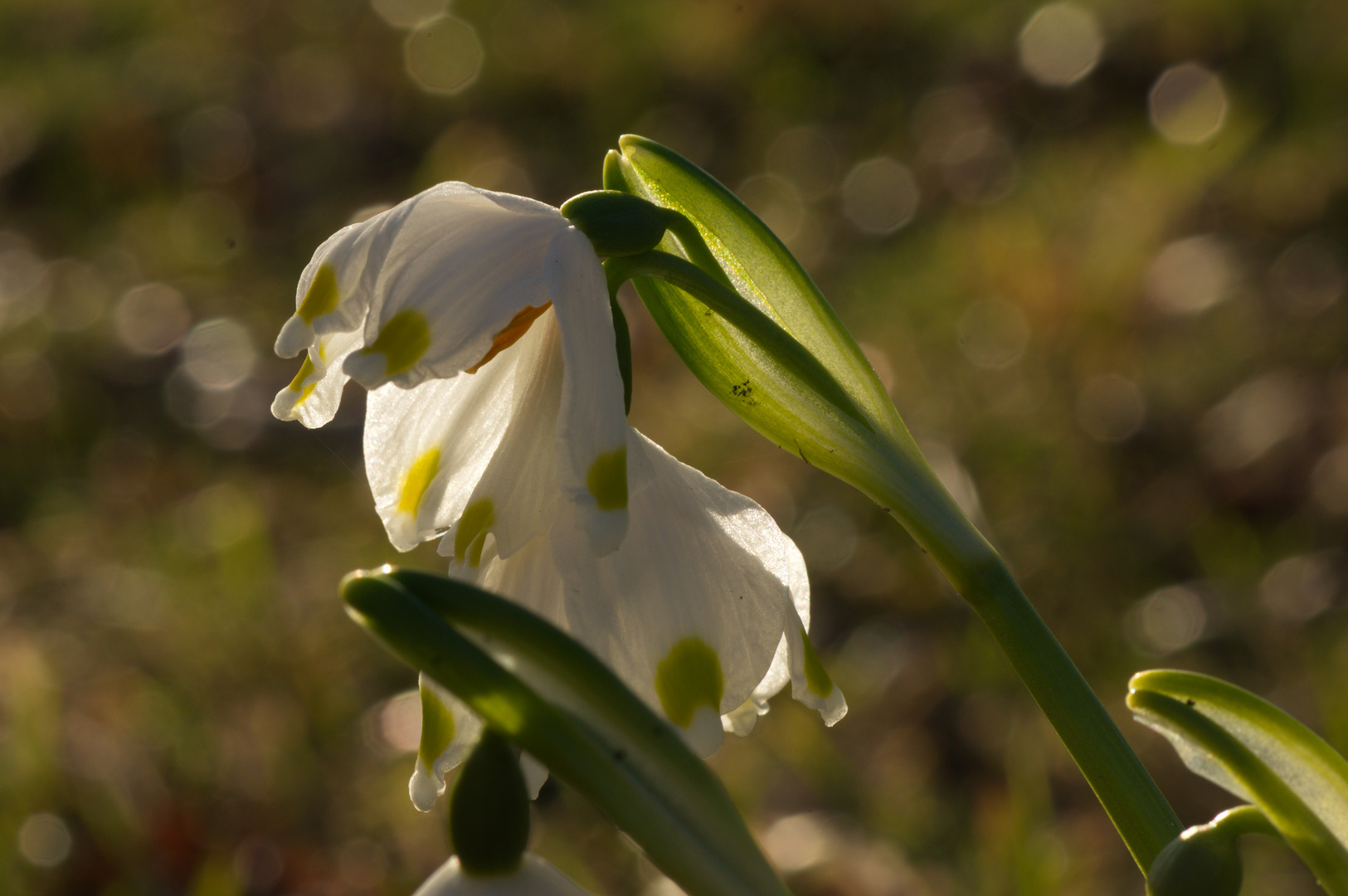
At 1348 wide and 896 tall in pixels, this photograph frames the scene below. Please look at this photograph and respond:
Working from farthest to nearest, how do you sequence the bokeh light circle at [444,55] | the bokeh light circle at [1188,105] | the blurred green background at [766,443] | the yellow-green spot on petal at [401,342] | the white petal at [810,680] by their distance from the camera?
1. the bokeh light circle at [444,55]
2. the bokeh light circle at [1188,105]
3. the blurred green background at [766,443]
4. the white petal at [810,680]
5. the yellow-green spot on petal at [401,342]

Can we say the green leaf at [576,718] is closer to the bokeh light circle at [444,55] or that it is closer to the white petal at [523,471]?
the white petal at [523,471]

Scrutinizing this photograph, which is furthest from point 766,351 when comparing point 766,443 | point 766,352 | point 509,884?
point 766,443

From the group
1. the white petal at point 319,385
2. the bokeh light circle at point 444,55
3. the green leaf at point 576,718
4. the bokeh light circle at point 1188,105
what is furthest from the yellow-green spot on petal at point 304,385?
the bokeh light circle at point 444,55

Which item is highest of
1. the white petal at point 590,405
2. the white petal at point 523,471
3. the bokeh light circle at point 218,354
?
the white petal at point 590,405

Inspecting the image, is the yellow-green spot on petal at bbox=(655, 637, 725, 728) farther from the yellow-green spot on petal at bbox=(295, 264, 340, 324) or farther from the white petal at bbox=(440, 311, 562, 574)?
the yellow-green spot on petal at bbox=(295, 264, 340, 324)

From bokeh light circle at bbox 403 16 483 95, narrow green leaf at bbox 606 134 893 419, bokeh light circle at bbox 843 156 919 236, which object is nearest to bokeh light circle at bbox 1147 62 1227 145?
bokeh light circle at bbox 843 156 919 236

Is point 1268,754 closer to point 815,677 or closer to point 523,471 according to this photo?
point 815,677

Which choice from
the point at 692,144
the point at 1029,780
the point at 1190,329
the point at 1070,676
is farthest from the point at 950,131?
the point at 1070,676
